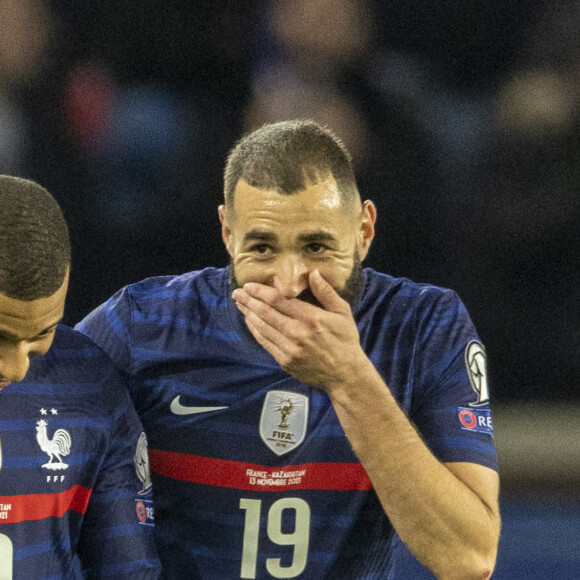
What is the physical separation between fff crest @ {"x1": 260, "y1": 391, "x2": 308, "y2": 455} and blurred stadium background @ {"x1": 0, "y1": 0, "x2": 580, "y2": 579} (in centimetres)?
221

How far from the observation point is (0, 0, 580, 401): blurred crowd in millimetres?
4461

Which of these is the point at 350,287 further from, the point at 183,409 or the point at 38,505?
the point at 38,505

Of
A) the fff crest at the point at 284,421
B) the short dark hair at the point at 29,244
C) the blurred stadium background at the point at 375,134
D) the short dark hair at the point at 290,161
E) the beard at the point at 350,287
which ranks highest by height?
the blurred stadium background at the point at 375,134

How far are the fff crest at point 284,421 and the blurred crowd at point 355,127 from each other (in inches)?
87.9

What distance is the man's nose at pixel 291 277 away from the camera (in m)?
1.93

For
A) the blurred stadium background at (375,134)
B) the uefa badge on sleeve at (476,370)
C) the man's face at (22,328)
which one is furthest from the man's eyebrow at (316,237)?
the blurred stadium background at (375,134)

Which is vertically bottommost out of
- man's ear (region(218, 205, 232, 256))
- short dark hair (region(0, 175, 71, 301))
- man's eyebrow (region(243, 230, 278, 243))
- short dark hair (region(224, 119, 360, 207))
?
short dark hair (region(0, 175, 71, 301))

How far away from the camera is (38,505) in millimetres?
1695

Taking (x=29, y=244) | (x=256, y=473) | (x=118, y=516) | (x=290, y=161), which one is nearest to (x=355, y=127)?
(x=290, y=161)

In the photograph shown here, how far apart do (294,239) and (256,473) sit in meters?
0.53

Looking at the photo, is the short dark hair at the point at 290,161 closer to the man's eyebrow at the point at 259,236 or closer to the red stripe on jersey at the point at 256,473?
the man's eyebrow at the point at 259,236

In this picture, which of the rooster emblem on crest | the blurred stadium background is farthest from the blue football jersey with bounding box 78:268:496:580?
the blurred stadium background

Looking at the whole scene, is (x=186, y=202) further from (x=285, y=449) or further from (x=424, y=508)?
(x=424, y=508)

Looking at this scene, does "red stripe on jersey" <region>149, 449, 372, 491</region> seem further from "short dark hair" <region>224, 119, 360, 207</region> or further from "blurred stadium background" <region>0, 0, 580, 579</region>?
"blurred stadium background" <region>0, 0, 580, 579</region>
